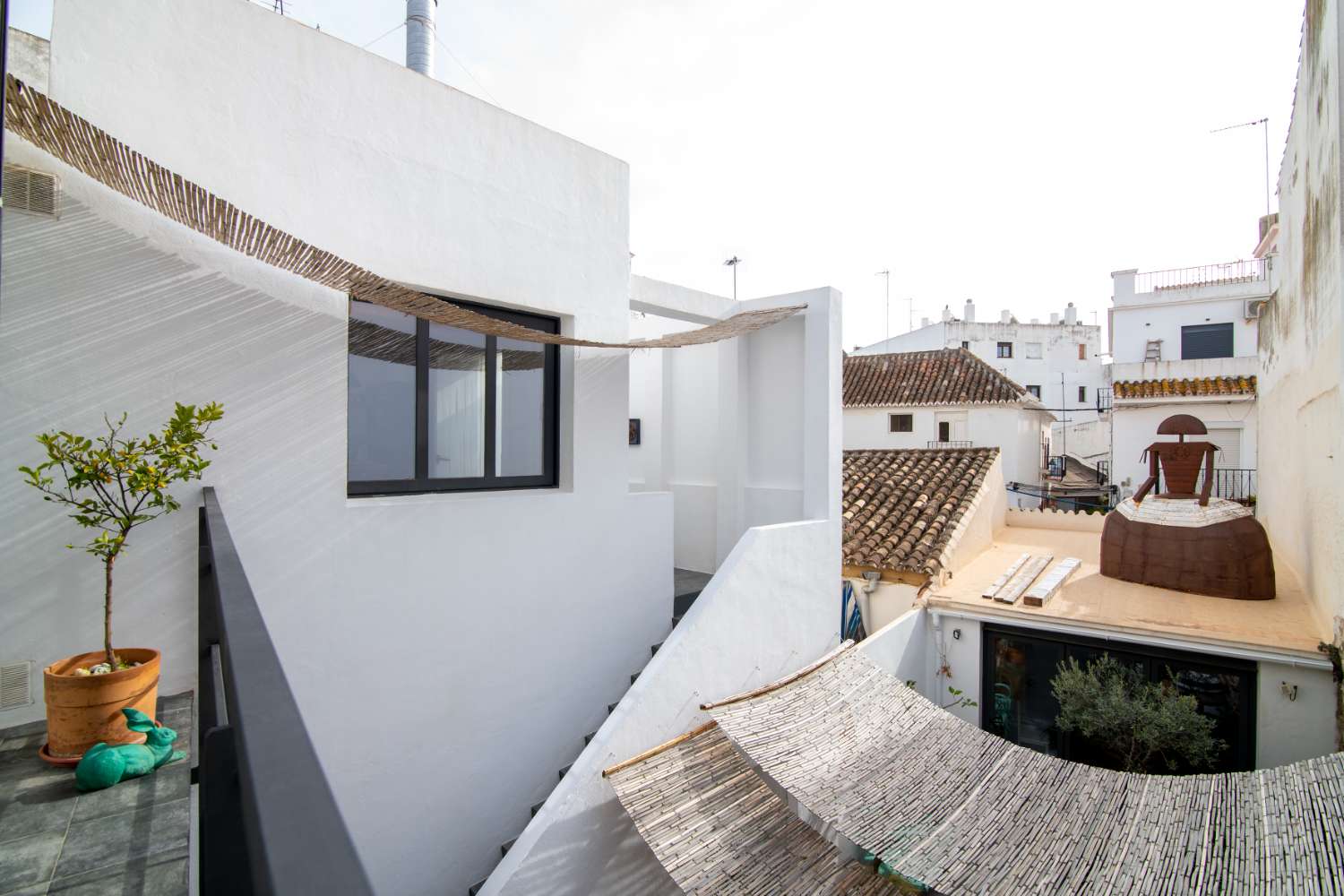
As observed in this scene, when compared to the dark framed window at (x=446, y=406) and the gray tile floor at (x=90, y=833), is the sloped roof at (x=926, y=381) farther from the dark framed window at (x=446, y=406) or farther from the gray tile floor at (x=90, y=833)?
the gray tile floor at (x=90, y=833)

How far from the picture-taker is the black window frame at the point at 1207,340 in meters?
24.0

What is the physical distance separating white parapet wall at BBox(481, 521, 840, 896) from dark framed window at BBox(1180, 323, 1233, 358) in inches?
951

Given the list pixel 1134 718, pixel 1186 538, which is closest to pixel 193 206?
pixel 1134 718

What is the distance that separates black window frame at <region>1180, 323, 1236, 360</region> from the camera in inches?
943

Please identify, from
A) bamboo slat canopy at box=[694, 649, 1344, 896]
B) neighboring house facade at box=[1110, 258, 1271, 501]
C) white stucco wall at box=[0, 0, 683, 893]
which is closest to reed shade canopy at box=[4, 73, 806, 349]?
white stucco wall at box=[0, 0, 683, 893]

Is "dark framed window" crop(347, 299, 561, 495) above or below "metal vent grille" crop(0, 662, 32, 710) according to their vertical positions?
above

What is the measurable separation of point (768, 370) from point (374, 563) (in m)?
6.00

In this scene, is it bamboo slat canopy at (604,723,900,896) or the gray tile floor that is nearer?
the gray tile floor

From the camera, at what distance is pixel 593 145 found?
24.0 ft

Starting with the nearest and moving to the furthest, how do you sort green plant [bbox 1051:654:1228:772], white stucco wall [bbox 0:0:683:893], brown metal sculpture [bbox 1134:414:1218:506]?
white stucco wall [bbox 0:0:683:893]
green plant [bbox 1051:654:1228:772]
brown metal sculpture [bbox 1134:414:1218:506]

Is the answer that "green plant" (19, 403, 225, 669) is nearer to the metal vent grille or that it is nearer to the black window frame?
the metal vent grille

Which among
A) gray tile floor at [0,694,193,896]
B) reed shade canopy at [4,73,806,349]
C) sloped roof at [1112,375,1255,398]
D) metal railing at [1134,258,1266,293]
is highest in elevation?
metal railing at [1134,258,1266,293]

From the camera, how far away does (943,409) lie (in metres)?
25.5

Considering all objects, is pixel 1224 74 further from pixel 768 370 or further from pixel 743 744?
pixel 743 744
